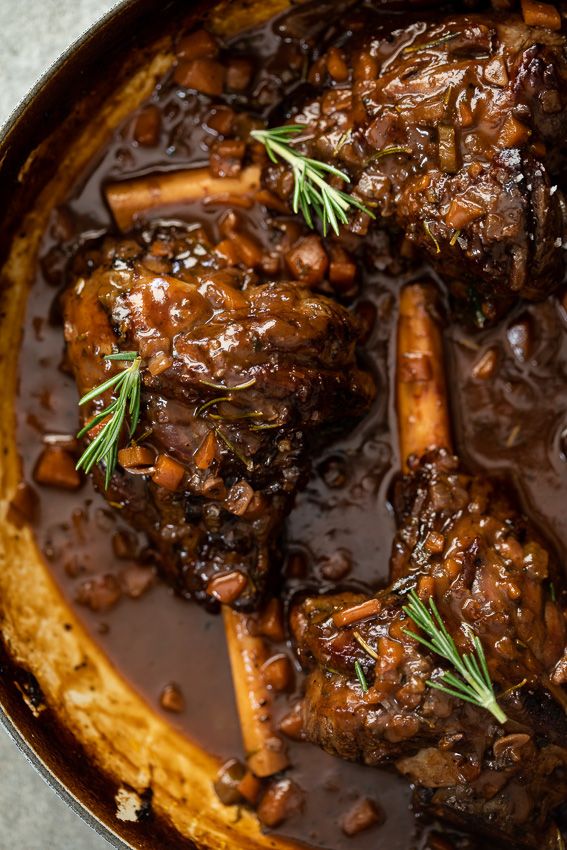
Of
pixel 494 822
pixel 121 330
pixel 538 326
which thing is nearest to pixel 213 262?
pixel 121 330

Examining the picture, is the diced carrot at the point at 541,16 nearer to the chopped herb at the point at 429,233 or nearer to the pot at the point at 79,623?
the chopped herb at the point at 429,233

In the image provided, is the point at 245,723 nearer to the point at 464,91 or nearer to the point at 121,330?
the point at 121,330

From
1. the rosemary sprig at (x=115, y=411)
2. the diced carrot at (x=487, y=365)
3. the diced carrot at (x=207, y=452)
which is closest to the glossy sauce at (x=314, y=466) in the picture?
the diced carrot at (x=487, y=365)

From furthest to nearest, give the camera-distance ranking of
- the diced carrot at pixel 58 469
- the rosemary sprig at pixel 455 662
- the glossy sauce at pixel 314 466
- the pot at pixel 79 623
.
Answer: the diced carrot at pixel 58 469
the glossy sauce at pixel 314 466
the pot at pixel 79 623
the rosemary sprig at pixel 455 662

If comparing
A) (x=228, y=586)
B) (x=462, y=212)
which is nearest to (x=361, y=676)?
(x=228, y=586)

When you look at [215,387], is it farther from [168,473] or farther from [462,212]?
[462,212]

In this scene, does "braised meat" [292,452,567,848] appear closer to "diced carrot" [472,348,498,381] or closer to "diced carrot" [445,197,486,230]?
"diced carrot" [472,348,498,381]
